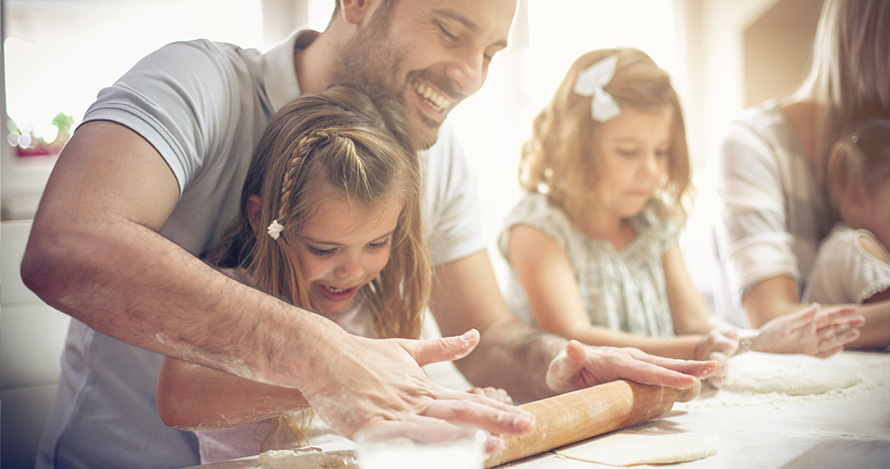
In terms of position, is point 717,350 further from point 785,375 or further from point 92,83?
point 92,83

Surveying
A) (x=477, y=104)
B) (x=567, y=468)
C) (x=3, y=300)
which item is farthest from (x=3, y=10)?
(x=567, y=468)

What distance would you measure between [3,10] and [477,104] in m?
0.60

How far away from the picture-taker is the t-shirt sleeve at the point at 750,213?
1327 millimetres

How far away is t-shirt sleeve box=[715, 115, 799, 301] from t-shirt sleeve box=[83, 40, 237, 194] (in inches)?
41.1

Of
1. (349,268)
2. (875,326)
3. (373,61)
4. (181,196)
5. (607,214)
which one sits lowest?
(875,326)

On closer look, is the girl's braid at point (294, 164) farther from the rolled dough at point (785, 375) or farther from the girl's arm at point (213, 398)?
the rolled dough at point (785, 375)

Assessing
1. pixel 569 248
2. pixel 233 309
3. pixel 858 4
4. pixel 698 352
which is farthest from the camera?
pixel 858 4

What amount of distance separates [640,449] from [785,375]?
0.40 meters

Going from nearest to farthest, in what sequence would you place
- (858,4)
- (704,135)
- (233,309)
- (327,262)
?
(233,309) → (327,262) → (858,4) → (704,135)

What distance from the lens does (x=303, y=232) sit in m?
0.72

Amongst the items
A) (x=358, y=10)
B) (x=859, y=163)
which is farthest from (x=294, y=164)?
(x=859, y=163)

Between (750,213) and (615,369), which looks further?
(750,213)

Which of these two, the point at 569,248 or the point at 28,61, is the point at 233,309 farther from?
the point at 569,248

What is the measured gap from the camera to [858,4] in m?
1.36
